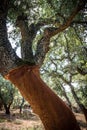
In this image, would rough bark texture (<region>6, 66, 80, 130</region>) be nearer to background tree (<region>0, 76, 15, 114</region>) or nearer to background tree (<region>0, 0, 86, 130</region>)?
background tree (<region>0, 0, 86, 130</region>)

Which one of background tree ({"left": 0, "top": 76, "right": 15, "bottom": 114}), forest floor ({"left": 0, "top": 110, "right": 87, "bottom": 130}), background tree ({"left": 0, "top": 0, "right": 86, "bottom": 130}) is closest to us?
background tree ({"left": 0, "top": 0, "right": 86, "bottom": 130})

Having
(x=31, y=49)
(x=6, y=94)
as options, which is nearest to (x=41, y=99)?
(x=31, y=49)

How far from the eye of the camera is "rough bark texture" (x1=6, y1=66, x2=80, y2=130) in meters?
7.57

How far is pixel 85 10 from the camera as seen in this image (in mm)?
10281

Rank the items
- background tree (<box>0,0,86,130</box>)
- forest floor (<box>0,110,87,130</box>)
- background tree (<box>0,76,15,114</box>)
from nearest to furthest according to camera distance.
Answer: background tree (<box>0,0,86,130</box>)
forest floor (<box>0,110,87,130</box>)
background tree (<box>0,76,15,114</box>)

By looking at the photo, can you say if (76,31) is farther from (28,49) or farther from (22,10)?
(28,49)

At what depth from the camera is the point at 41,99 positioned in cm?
770

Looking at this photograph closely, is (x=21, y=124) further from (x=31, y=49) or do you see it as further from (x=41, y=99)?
(x=41, y=99)

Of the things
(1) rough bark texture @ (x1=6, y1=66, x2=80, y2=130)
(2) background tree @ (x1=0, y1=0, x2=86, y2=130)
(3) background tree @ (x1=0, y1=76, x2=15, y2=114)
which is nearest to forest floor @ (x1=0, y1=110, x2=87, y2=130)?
(1) rough bark texture @ (x1=6, y1=66, x2=80, y2=130)

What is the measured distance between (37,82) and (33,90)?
0.37 meters

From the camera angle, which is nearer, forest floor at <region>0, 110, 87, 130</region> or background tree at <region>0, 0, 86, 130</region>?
background tree at <region>0, 0, 86, 130</region>

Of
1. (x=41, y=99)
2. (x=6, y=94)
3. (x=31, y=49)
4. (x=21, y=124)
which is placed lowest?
(x=21, y=124)

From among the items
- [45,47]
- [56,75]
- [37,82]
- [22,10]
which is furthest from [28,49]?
[56,75]

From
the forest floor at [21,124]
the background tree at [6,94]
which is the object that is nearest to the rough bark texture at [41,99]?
the forest floor at [21,124]
